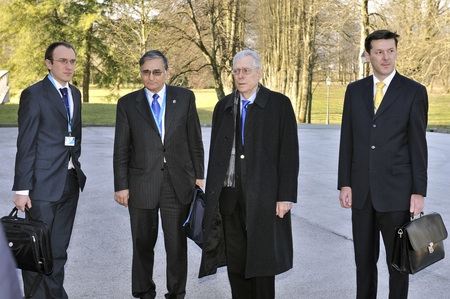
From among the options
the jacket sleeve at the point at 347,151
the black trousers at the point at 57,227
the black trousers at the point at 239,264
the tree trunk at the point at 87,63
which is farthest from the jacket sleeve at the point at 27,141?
the tree trunk at the point at 87,63

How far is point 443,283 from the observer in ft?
15.6

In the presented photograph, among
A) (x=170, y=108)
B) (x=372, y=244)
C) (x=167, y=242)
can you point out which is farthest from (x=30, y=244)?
(x=372, y=244)

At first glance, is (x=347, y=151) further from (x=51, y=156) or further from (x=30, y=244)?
(x=30, y=244)

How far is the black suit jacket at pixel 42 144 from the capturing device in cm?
384

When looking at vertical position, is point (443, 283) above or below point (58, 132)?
below

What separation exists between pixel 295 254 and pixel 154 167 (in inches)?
88.9

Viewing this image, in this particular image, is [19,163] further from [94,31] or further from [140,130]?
[94,31]

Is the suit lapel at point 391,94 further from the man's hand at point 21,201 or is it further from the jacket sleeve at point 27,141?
the man's hand at point 21,201

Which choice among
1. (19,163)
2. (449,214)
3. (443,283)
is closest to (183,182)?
(19,163)

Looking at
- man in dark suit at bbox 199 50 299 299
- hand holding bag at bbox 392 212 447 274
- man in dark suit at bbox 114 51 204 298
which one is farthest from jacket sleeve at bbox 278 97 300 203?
man in dark suit at bbox 114 51 204 298

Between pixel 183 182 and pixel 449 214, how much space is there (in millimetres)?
4868

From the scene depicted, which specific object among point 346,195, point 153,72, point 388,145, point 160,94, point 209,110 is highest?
point 153,72

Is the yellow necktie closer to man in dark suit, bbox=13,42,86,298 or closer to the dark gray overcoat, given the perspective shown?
the dark gray overcoat

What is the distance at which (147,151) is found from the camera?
13.5 feet
